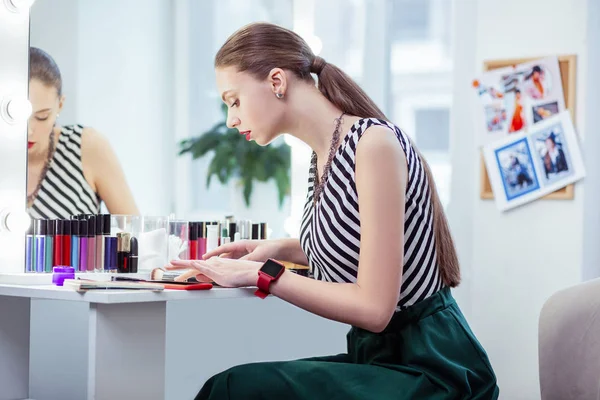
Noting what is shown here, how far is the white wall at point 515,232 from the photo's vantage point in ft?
8.46

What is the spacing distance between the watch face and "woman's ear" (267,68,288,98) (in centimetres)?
30

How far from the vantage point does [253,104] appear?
4.68ft

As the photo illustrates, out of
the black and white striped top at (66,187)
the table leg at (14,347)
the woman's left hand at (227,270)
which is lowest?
the table leg at (14,347)

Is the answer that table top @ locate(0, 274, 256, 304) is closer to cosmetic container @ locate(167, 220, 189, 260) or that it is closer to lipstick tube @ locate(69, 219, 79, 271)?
lipstick tube @ locate(69, 219, 79, 271)

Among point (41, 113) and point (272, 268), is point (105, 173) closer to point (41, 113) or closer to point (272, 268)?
point (41, 113)

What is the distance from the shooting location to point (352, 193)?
1317 millimetres

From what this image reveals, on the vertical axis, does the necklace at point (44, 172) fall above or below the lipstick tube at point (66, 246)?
above

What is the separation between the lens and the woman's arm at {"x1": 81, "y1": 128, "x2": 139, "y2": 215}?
1919mm

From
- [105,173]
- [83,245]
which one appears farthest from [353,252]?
[105,173]

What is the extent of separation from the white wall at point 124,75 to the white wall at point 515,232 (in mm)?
1089

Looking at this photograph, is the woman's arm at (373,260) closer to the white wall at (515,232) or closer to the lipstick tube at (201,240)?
the lipstick tube at (201,240)

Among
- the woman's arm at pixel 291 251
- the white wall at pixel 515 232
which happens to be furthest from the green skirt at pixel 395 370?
the white wall at pixel 515 232

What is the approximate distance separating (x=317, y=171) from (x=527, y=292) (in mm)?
1396

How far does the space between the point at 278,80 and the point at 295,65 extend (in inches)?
1.6
